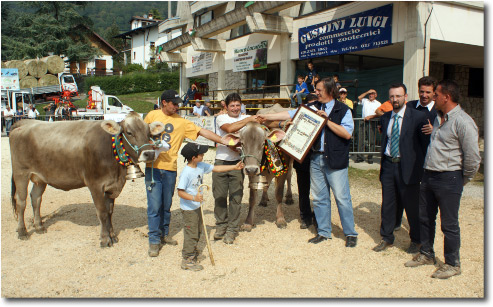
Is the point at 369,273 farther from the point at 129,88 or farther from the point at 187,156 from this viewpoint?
the point at 129,88

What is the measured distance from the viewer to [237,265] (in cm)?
466

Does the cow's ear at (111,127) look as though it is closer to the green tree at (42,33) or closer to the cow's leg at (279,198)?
the cow's leg at (279,198)

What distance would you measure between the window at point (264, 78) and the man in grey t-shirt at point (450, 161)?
42.3ft

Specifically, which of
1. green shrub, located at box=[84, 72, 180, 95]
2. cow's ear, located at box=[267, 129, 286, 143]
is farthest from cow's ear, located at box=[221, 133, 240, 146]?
green shrub, located at box=[84, 72, 180, 95]

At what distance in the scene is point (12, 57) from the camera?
40.4 metres

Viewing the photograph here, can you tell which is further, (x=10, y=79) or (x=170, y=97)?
(x=10, y=79)

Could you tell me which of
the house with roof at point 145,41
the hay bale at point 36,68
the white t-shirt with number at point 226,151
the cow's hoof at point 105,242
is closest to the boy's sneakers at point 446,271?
the white t-shirt with number at point 226,151

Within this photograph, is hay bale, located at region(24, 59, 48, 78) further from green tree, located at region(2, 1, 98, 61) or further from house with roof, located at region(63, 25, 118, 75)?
house with roof, located at region(63, 25, 118, 75)

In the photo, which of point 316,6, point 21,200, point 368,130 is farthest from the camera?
point 316,6

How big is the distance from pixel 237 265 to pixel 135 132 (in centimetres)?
213

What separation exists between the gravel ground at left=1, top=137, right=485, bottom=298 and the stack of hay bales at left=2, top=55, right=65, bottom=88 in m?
34.3

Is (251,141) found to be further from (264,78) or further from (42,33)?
(42,33)

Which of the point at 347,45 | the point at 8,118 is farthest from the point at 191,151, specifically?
the point at 8,118

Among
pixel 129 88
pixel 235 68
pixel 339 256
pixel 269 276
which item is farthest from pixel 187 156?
pixel 129 88
